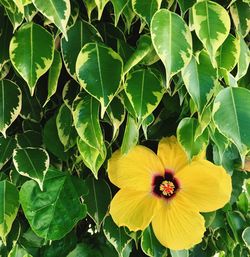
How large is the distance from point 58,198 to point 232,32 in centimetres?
40

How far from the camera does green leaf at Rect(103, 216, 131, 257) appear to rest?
912mm

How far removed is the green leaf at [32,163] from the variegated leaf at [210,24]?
312 mm

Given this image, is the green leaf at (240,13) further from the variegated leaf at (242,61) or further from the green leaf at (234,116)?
the green leaf at (234,116)

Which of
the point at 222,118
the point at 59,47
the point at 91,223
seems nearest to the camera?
the point at 222,118

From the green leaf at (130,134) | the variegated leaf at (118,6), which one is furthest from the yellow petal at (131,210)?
the variegated leaf at (118,6)

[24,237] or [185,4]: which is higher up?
[185,4]

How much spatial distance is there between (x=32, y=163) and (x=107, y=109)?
0.49 feet

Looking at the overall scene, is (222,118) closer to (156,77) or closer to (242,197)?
(156,77)

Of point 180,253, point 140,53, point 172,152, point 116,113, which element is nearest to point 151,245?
point 180,253

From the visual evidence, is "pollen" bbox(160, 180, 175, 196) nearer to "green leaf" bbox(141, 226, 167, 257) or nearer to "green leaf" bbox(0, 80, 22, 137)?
"green leaf" bbox(141, 226, 167, 257)

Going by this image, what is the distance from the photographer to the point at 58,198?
2.87ft

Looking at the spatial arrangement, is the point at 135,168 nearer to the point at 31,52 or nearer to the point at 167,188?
the point at 167,188

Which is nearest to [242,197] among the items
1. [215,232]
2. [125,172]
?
[215,232]

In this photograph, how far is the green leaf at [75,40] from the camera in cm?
77
